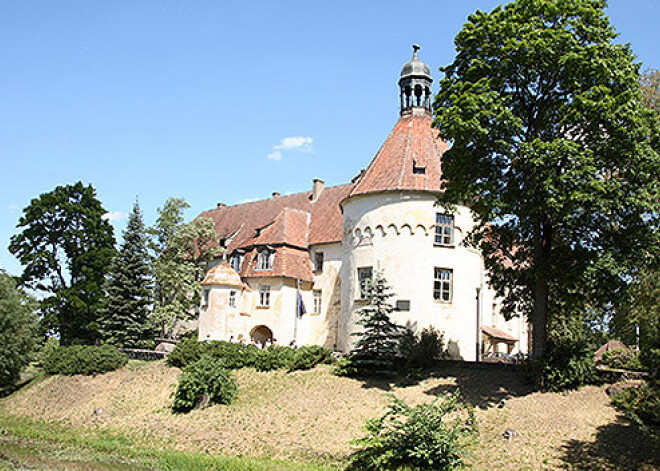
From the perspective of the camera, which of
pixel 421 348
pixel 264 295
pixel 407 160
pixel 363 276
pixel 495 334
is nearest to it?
pixel 421 348

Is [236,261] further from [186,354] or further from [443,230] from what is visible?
[443,230]

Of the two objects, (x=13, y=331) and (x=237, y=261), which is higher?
(x=237, y=261)

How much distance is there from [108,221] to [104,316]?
11.4m

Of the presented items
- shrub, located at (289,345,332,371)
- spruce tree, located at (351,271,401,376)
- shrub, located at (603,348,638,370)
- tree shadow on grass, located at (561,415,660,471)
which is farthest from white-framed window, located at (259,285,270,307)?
tree shadow on grass, located at (561,415,660,471)

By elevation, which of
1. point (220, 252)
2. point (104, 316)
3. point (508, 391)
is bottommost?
point (508, 391)

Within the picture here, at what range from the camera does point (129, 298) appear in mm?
36281

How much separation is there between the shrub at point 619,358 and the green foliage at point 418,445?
313 inches

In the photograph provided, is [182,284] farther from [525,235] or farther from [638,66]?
[638,66]

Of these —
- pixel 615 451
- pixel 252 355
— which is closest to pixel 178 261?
pixel 252 355

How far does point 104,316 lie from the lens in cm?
3581

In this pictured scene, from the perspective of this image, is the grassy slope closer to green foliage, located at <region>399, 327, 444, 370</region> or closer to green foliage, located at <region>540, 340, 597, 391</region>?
green foliage, located at <region>540, 340, 597, 391</region>

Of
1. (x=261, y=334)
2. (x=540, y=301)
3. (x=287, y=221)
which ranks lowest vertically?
(x=261, y=334)

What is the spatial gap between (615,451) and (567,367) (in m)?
4.58

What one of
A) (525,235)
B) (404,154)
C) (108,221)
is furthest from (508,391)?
(108,221)
